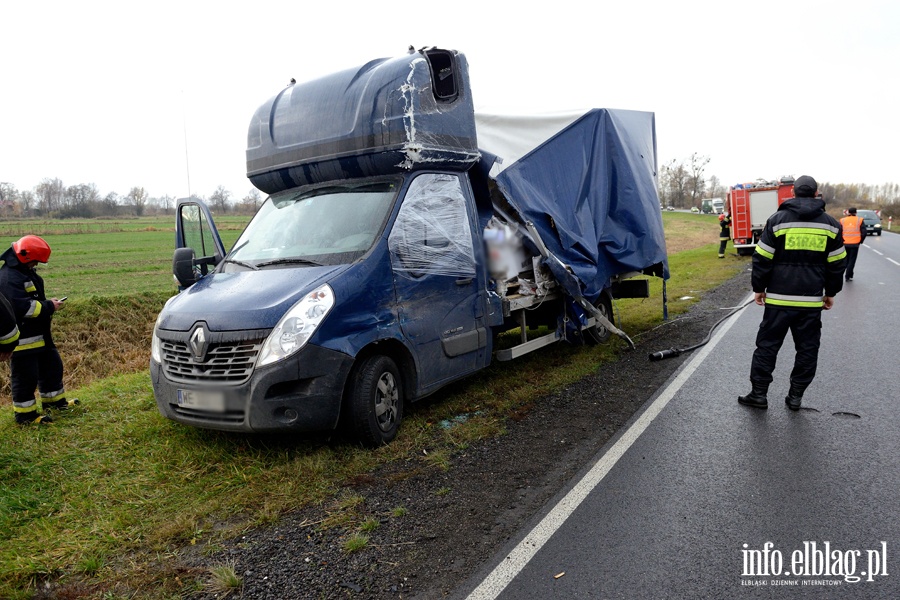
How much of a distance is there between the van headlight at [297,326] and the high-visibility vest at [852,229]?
1542 cm

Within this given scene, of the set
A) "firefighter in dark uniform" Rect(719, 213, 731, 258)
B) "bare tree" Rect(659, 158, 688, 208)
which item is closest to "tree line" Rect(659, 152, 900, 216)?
"bare tree" Rect(659, 158, 688, 208)

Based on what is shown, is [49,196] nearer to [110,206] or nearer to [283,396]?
[110,206]

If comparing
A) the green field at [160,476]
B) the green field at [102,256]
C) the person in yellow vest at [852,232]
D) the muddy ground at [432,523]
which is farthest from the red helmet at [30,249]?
the person in yellow vest at [852,232]

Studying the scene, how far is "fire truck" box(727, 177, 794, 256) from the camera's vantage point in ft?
75.6

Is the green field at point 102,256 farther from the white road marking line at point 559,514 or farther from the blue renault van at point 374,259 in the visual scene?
the white road marking line at point 559,514

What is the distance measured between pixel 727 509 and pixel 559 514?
99 centimetres

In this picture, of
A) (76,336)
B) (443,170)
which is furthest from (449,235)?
(76,336)

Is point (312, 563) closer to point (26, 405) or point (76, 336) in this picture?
point (26, 405)

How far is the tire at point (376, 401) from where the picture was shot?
459cm

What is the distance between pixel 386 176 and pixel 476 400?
235 centimetres

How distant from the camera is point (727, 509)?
3652 mm

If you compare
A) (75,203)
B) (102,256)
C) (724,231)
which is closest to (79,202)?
(75,203)

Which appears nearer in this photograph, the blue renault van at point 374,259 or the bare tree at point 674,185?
the blue renault van at point 374,259

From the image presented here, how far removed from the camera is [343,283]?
449 centimetres
